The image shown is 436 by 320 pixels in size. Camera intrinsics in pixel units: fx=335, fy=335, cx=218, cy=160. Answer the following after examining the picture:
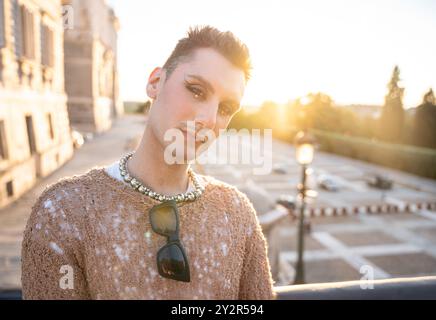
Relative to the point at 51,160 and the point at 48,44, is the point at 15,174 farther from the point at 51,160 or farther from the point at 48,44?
the point at 48,44

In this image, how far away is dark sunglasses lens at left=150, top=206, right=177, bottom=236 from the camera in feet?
4.12

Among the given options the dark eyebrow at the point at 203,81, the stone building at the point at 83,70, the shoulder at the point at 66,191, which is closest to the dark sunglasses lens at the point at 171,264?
the shoulder at the point at 66,191

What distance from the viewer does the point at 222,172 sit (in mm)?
27172

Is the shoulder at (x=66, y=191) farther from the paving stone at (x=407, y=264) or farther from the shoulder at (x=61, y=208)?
the paving stone at (x=407, y=264)

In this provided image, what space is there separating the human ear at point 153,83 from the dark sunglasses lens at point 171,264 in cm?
71

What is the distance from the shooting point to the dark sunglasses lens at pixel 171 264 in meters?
1.19

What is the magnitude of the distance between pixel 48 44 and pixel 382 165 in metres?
28.7

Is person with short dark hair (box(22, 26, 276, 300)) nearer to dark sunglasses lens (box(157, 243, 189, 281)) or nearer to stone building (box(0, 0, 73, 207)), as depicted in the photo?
dark sunglasses lens (box(157, 243, 189, 281))

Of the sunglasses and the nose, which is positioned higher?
the nose

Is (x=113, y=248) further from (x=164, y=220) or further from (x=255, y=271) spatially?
(x=255, y=271)

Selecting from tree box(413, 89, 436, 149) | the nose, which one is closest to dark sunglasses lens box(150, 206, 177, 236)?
the nose

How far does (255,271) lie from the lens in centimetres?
149

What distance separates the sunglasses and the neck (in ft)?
0.49

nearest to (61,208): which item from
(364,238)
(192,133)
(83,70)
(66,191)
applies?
(66,191)
